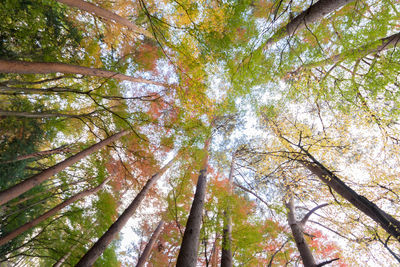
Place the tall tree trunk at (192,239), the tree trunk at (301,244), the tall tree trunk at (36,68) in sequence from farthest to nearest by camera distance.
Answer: the tree trunk at (301,244), the tall tree trunk at (192,239), the tall tree trunk at (36,68)

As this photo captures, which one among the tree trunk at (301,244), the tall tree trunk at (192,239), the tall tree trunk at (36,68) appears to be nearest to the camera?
the tall tree trunk at (36,68)

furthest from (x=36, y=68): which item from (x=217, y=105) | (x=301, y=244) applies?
(x=301, y=244)

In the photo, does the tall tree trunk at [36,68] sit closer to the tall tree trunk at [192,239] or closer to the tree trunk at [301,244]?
the tall tree trunk at [192,239]

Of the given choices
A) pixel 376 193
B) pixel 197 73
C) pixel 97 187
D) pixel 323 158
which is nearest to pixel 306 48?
pixel 197 73

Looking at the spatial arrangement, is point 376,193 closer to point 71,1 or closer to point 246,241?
point 246,241

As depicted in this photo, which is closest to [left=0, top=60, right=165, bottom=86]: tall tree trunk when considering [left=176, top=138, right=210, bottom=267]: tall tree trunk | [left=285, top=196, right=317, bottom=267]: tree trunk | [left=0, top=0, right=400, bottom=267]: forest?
[left=0, top=0, right=400, bottom=267]: forest

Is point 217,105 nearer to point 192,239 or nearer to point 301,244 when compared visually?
point 192,239

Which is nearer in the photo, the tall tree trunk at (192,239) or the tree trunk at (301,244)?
the tall tree trunk at (192,239)

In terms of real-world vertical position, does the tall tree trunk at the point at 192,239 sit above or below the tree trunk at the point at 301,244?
below

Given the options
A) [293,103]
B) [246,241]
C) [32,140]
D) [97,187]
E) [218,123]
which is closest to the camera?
[246,241]

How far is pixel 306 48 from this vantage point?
3.53 metres

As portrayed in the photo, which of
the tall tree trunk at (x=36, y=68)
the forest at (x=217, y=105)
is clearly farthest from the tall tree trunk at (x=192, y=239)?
the tall tree trunk at (x=36, y=68)

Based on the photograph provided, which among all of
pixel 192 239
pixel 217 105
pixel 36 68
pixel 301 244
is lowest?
pixel 192 239

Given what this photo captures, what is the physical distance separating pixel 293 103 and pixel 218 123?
3.96 meters
